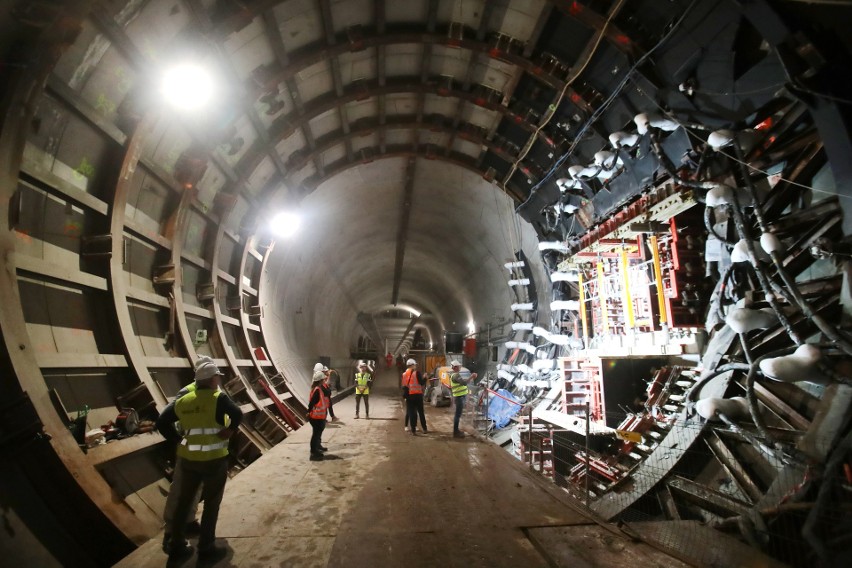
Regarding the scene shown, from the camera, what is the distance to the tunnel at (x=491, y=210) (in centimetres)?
364

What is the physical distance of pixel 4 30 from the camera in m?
3.28

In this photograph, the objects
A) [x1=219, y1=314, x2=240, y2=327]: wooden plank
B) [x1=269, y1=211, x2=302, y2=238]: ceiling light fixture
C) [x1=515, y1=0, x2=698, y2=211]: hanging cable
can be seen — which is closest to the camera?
[x1=515, y1=0, x2=698, y2=211]: hanging cable

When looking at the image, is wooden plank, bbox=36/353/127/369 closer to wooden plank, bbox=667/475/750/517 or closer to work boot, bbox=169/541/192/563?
work boot, bbox=169/541/192/563

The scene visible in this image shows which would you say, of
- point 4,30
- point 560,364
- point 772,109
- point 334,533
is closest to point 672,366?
point 560,364

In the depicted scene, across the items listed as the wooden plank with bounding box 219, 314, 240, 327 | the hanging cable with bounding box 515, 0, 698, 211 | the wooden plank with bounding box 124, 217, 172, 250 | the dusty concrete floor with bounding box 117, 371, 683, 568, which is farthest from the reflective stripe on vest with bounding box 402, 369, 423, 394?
the hanging cable with bounding box 515, 0, 698, 211

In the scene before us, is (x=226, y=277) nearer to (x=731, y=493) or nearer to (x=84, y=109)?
(x=84, y=109)

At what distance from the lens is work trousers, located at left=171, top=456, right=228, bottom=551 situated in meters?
3.02

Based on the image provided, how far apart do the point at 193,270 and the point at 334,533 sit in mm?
5664

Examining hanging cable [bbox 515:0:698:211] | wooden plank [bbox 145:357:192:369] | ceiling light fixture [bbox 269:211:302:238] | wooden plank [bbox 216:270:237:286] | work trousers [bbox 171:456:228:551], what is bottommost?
work trousers [bbox 171:456:228:551]

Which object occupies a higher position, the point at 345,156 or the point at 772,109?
the point at 345,156

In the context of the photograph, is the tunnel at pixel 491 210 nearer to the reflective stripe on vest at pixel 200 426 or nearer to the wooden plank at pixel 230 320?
the wooden plank at pixel 230 320

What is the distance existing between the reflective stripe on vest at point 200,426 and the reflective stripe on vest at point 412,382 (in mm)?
4926

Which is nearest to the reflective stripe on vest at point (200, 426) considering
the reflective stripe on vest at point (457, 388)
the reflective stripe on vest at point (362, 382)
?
the reflective stripe on vest at point (457, 388)

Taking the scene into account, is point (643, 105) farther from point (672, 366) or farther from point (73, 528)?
point (73, 528)
